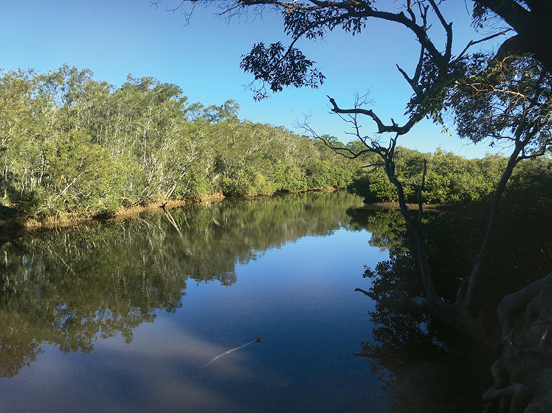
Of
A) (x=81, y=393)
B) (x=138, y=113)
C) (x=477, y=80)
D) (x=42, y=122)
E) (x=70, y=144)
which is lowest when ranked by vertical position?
(x=81, y=393)

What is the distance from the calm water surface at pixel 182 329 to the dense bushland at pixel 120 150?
6122 mm

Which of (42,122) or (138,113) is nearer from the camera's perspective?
(42,122)

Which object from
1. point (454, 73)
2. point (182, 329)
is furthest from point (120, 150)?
point (454, 73)

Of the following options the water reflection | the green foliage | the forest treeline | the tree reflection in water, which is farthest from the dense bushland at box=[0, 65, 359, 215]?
the tree reflection in water

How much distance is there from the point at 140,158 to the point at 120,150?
2.01m

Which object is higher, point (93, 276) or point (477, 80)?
point (477, 80)

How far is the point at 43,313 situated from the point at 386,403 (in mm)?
8641

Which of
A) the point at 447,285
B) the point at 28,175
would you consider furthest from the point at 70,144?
the point at 447,285

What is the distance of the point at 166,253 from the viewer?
16812 millimetres

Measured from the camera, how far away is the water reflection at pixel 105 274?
8.47m

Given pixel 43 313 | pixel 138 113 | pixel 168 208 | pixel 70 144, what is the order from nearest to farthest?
pixel 43 313, pixel 70 144, pixel 168 208, pixel 138 113

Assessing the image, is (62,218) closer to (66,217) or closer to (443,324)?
(66,217)

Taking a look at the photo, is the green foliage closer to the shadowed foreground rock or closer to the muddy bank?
the muddy bank

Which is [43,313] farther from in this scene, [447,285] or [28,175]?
[28,175]
